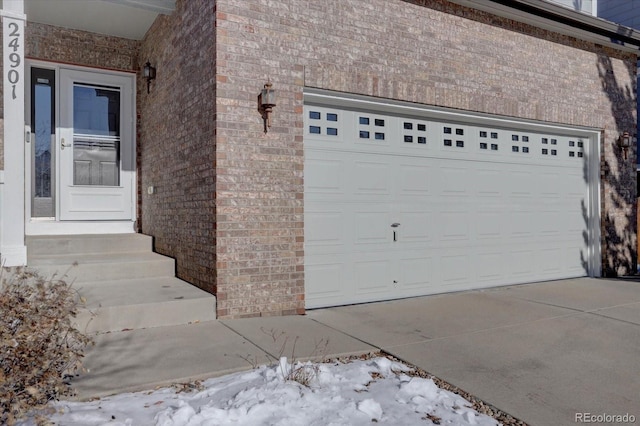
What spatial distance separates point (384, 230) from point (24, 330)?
4448 mm

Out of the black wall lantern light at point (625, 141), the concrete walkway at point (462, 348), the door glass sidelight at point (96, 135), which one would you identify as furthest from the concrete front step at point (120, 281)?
the black wall lantern light at point (625, 141)

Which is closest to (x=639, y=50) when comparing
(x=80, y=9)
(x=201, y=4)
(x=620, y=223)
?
(x=620, y=223)

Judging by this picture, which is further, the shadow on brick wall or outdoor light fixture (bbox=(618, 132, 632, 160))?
outdoor light fixture (bbox=(618, 132, 632, 160))

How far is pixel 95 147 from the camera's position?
701 centimetres

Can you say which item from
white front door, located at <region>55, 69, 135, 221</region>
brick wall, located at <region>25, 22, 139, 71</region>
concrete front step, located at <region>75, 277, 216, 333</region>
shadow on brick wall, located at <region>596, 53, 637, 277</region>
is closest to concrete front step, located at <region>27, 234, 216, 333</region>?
concrete front step, located at <region>75, 277, 216, 333</region>

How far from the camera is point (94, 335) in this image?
424 cm

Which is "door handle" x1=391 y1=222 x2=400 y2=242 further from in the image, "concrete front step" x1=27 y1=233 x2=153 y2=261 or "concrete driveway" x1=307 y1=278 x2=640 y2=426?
"concrete front step" x1=27 y1=233 x2=153 y2=261

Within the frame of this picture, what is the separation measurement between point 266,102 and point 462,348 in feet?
10.1

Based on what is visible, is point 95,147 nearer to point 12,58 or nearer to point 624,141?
point 12,58

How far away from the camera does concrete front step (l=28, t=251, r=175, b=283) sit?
523 centimetres

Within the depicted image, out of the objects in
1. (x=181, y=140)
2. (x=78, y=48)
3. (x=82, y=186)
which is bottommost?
(x=82, y=186)

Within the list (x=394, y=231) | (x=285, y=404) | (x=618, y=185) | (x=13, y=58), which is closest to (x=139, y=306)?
(x=285, y=404)
